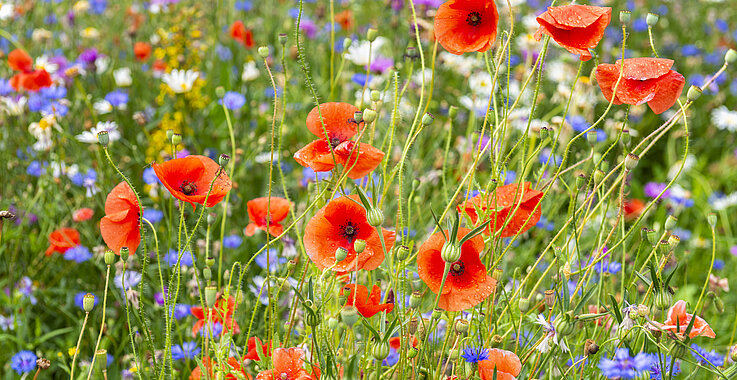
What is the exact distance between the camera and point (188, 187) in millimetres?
1032

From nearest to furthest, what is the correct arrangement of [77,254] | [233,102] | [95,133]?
[77,254] → [95,133] → [233,102]

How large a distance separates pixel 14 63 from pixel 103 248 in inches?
28.9

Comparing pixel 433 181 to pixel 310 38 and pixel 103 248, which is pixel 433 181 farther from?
pixel 310 38

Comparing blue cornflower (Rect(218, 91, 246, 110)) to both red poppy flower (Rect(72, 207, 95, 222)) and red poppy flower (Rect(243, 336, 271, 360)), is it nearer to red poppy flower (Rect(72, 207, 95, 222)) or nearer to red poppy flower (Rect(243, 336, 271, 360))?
red poppy flower (Rect(72, 207, 95, 222))

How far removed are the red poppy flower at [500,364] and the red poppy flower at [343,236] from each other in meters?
0.21

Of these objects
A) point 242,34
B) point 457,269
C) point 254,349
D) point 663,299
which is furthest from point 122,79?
point 663,299

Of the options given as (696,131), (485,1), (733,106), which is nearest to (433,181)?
(485,1)

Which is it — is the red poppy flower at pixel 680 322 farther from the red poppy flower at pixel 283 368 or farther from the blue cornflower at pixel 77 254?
the blue cornflower at pixel 77 254

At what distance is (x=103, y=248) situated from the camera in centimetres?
158

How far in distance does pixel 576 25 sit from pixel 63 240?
4.21 feet

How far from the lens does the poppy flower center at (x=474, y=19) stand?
40.9 inches

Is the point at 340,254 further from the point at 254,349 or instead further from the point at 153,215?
the point at 153,215

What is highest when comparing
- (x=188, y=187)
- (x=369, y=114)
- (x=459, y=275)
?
(x=369, y=114)

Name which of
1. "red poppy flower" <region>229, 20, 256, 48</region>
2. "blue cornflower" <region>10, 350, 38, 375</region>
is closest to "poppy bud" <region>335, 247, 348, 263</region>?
"blue cornflower" <region>10, 350, 38, 375</region>
